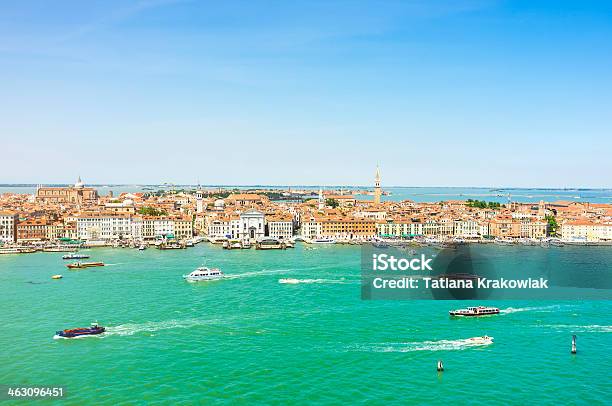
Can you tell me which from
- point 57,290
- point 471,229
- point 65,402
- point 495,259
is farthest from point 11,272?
point 471,229

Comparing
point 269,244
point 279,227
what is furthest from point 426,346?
point 279,227

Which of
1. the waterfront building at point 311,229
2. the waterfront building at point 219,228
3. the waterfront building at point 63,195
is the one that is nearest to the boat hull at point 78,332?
the waterfront building at point 219,228

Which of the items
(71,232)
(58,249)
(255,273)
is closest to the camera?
(255,273)

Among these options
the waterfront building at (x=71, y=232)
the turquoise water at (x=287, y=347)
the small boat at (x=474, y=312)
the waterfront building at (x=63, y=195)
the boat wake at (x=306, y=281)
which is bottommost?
the turquoise water at (x=287, y=347)

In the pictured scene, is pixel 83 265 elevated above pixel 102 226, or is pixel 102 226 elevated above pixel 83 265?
pixel 102 226

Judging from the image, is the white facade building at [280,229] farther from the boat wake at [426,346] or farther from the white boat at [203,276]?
the boat wake at [426,346]

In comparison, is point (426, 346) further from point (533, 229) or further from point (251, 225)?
point (533, 229)

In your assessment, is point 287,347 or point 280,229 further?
point 280,229
